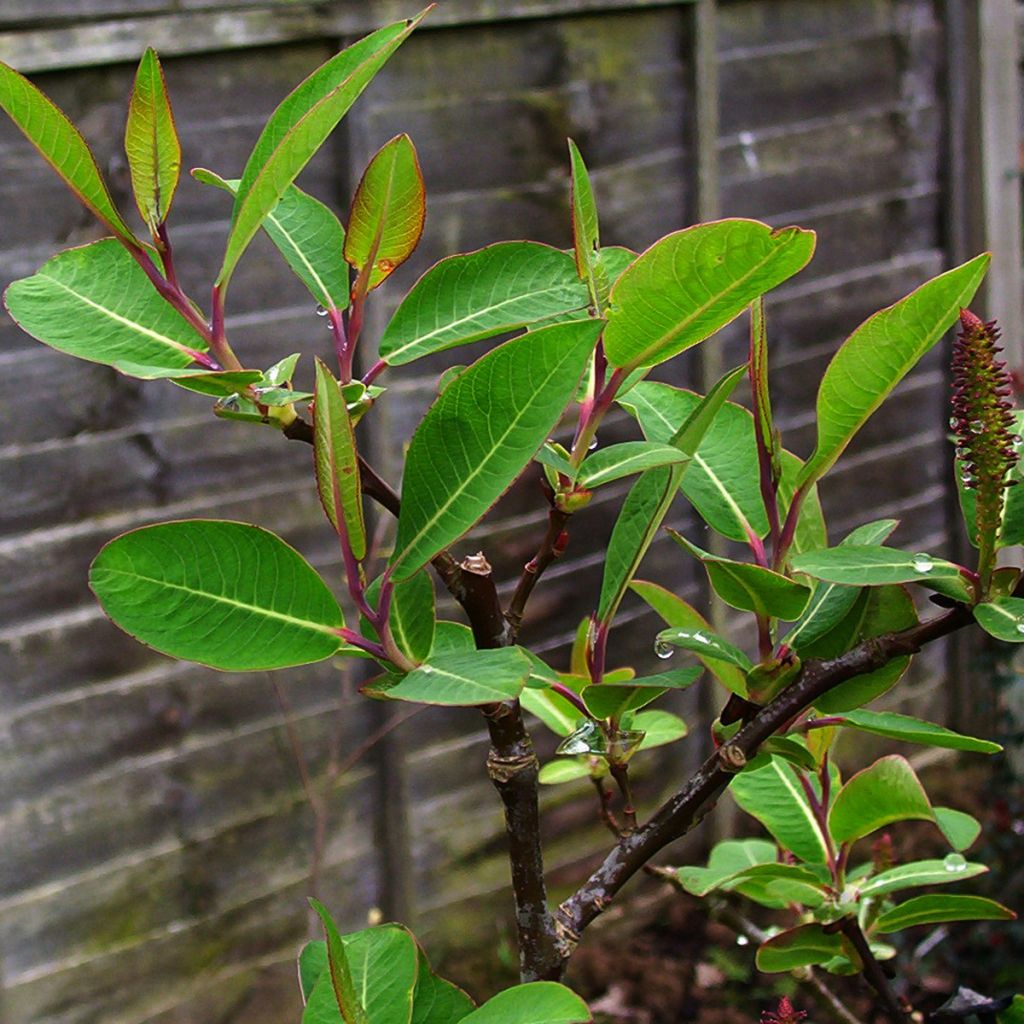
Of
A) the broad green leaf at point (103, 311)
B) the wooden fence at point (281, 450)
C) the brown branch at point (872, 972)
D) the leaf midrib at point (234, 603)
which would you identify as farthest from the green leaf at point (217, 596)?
the wooden fence at point (281, 450)

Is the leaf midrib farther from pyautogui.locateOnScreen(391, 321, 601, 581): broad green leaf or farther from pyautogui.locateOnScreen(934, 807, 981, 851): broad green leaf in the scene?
pyautogui.locateOnScreen(934, 807, 981, 851): broad green leaf

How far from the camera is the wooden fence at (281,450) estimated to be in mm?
2305

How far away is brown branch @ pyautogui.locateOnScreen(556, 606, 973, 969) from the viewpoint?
73cm

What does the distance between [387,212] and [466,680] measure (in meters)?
0.25

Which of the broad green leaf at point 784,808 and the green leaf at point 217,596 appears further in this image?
the broad green leaf at point 784,808

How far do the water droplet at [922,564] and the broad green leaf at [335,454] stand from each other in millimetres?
289

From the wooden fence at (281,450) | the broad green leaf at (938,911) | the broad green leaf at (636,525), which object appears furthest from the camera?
the wooden fence at (281,450)

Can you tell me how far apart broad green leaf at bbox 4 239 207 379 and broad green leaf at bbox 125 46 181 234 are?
6cm

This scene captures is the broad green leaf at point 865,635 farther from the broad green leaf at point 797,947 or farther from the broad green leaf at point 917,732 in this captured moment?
the broad green leaf at point 797,947

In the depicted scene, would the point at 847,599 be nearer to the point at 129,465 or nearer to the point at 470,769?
the point at 129,465

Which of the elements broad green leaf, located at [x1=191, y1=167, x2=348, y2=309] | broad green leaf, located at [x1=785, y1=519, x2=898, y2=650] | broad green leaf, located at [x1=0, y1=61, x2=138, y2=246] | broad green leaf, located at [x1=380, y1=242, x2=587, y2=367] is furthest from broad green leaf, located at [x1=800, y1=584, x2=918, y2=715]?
broad green leaf, located at [x1=0, y1=61, x2=138, y2=246]

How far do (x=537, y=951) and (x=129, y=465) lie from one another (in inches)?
68.5

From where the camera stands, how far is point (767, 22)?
3246 millimetres

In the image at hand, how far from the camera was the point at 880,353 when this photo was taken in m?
A: 0.74
